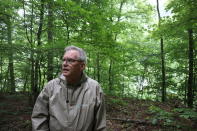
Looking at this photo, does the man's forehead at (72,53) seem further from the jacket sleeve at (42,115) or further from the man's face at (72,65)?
the jacket sleeve at (42,115)

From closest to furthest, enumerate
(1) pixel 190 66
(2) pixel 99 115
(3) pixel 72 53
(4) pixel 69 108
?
(4) pixel 69 108, (2) pixel 99 115, (3) pixel 72 53, (1) pixel 190 66

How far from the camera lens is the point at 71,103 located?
2219mm

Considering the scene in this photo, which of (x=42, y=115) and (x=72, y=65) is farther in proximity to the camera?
(x=72, y=65)

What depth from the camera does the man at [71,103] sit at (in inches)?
85.0

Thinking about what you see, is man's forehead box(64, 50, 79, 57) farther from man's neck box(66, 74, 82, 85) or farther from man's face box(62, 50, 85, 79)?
man's neck box(66, 74, 82, 85)

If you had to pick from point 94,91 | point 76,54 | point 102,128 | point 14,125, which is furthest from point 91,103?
point 14,125

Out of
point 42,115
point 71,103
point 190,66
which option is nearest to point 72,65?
point 71,103

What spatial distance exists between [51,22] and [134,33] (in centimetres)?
1277

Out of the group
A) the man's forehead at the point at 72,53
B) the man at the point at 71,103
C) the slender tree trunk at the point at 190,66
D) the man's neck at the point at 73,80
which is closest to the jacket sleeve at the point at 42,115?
the man at the point at 71,103

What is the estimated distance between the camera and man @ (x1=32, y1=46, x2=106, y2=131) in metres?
2.16

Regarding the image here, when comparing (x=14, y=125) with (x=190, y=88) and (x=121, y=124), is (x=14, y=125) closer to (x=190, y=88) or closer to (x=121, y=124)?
(x=121, y=124)

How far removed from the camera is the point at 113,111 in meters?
9.51

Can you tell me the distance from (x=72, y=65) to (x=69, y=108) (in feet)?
1.73

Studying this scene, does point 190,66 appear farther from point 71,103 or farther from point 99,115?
point 71,103
